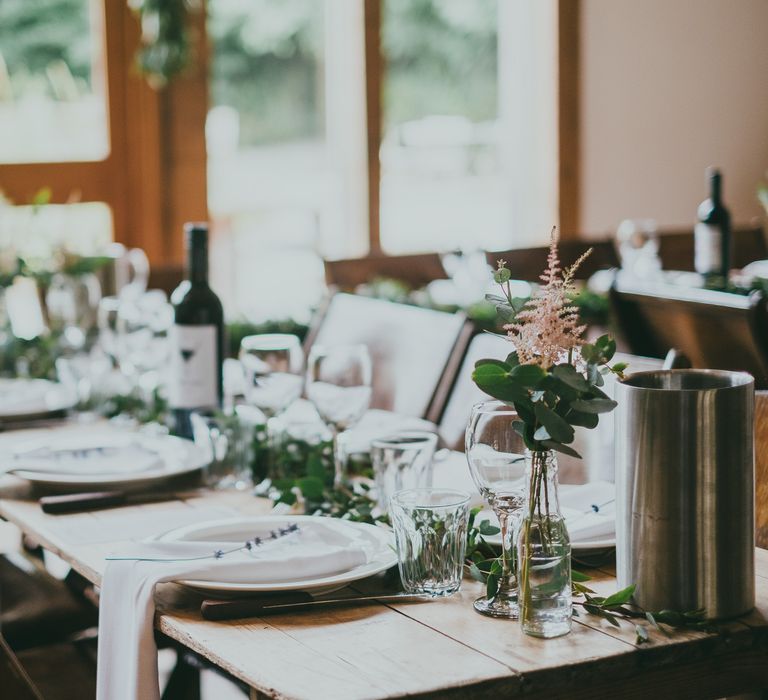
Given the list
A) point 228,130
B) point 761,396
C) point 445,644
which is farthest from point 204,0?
point 445,644

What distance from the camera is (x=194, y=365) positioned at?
1.97 meters

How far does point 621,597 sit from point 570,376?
0.22 meters

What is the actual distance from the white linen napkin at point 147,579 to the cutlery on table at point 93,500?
378mm

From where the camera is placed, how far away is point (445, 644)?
1.05m

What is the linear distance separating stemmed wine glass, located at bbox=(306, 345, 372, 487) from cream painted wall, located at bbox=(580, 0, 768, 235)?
482cm

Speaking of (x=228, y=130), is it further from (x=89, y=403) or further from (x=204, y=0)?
(x=89, y=403)

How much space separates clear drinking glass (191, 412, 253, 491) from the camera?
5.74 feet

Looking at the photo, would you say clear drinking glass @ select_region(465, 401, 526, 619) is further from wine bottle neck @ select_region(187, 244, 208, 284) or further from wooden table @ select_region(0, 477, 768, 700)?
wine bottle neck @ select_region(187, 244, 208, 284)

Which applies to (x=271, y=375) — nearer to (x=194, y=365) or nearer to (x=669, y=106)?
(x=194, y=365)

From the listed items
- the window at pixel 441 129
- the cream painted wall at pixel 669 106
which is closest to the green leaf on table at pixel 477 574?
the window at pixel 441 129

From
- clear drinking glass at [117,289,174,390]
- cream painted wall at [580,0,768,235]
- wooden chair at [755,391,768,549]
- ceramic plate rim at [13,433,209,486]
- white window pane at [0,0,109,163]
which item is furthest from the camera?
cream painted wall at [580,0,768,235]

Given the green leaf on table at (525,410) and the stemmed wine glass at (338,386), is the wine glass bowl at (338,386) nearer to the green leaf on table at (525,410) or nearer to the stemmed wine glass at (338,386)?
the stemmed wine glass at (338,386)

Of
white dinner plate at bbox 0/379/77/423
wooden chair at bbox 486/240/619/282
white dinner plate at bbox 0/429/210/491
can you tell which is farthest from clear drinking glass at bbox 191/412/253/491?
wooden chair at bbox 486/240/619/282

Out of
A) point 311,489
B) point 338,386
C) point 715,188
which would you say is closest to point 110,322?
point 338,386
